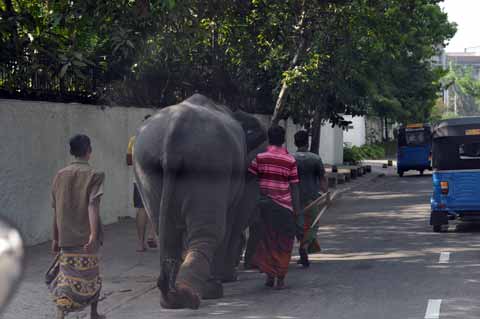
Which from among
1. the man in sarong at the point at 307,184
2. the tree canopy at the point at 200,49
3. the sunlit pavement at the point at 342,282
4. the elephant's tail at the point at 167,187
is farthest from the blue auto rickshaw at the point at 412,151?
the elephant's tail at the point at 167,187

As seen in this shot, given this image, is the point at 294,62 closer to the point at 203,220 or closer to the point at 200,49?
the point at 200,49

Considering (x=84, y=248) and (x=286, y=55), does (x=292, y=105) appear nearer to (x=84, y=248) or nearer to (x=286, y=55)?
(x=286, y=55)

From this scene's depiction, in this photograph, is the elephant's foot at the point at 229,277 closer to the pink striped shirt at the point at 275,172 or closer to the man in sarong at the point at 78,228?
the pink striped shirt at the point at 275,172

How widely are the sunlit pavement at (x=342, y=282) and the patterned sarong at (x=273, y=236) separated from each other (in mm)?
330

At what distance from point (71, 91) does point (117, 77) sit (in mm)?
2211

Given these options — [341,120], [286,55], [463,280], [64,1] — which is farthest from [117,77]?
[341,120]

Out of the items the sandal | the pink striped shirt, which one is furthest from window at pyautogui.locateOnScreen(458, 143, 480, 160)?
the pink striped shirt

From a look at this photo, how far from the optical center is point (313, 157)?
1145 cm

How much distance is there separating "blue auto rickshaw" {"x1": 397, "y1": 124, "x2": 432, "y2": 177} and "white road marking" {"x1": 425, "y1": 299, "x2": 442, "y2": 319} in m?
32.2

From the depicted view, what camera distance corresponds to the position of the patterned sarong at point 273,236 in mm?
9719

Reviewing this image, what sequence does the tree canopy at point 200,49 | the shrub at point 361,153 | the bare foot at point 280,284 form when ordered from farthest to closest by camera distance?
the shrub at point 361,153, the tree canopy at point 200,49, the bare foot at point 280,284

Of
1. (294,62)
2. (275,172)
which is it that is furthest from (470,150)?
(275,172)

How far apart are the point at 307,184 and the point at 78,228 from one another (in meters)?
5.03

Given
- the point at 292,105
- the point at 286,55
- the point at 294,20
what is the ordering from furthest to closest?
→ 1. the point at 292,105
2. the point at 286,55
3. the point at 294,20
